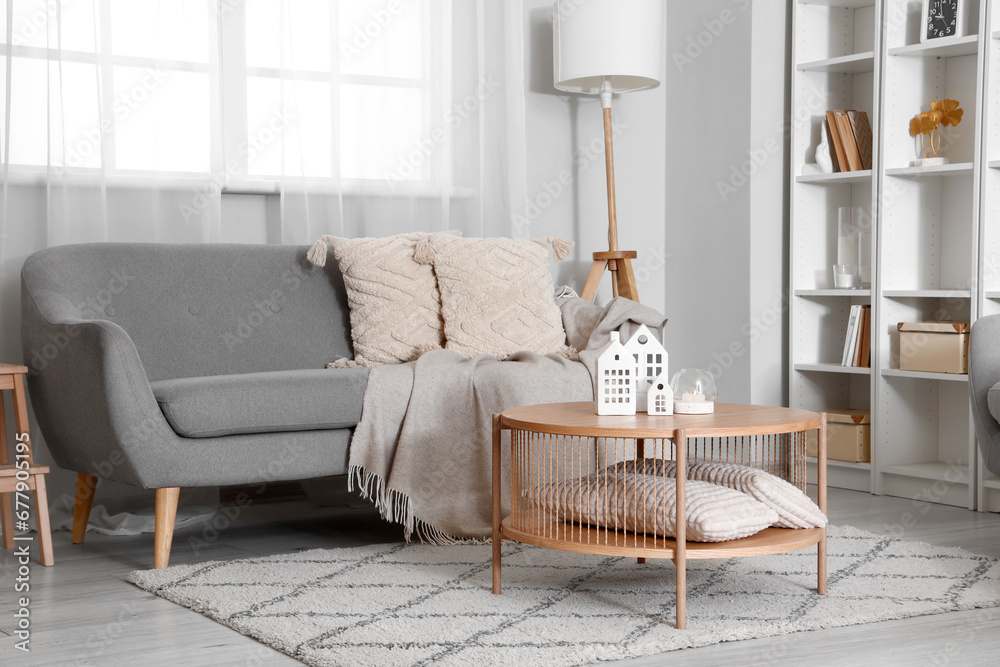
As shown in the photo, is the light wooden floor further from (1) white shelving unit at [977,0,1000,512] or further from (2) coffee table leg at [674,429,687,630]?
(1) white shelving unit at [977,0,1000,512]

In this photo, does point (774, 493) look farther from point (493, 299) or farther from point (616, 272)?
point (616, 272)

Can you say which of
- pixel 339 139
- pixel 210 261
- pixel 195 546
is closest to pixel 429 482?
pixel 195 546

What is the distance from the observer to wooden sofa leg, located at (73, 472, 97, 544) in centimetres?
298

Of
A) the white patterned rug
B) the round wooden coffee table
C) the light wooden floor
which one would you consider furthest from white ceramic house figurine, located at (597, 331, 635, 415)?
the light wooden floor

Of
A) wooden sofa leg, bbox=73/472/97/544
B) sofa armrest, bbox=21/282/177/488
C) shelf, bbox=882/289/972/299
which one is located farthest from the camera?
shelf, bbox=882/289/972/299

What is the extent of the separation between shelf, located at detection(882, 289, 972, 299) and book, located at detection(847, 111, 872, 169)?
0.50m

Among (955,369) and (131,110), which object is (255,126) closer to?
(131,110)

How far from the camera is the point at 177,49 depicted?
11.4ft

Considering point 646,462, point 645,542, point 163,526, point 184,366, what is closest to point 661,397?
point 646,462

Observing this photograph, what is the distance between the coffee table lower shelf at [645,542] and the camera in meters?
2.05

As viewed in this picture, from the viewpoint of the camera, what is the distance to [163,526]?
2611 millimetres

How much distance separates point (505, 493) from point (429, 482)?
0.21 m

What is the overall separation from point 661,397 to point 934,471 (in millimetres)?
1777

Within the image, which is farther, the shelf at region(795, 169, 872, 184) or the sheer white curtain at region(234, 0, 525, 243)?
the shelf at region(795, 169, 872, 184)
